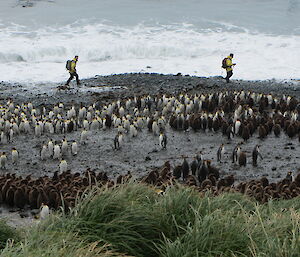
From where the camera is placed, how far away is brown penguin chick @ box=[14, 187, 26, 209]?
7395 mm

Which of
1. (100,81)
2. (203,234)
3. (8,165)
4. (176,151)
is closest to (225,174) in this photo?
(176,151)

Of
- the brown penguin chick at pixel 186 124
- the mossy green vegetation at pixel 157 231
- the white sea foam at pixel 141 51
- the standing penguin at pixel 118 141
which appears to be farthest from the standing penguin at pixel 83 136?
the white sea foam at pixel 141 51

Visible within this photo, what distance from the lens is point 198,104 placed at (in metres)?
14.3

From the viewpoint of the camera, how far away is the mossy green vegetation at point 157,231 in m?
3.84


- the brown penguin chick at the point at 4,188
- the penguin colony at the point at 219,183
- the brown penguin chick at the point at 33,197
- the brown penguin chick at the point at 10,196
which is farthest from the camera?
the brown penguin chick at the point at 4,188

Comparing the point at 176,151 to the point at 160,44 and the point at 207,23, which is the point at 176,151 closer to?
the point at 160,44

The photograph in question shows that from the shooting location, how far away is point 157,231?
4477 millimetres

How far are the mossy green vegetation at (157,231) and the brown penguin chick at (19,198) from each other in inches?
111

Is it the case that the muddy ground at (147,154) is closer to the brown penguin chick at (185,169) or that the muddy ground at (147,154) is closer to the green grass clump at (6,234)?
the brown penguin chick at (185,169)

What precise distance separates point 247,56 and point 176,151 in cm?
2298

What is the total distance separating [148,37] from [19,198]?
102ft

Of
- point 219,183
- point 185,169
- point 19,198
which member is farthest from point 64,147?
point 219,183

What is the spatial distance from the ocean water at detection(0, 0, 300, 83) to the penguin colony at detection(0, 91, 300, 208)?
1045cm

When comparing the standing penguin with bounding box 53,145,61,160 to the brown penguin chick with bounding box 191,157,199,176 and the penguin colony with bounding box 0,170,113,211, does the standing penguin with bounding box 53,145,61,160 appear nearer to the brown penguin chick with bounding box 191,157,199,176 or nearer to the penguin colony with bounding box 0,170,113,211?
the penguin colony with bounding box 0,170,113,211
